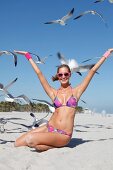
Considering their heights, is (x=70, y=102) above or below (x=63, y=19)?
below

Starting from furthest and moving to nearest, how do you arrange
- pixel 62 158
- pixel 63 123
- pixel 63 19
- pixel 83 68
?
1. pixel 63 19
2. pixel 83 68
3. pixel 63 123
4. pixel 62 158

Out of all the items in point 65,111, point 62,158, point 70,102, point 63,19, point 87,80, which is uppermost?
point 63,19

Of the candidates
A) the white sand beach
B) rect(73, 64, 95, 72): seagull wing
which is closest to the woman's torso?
the white sand beach

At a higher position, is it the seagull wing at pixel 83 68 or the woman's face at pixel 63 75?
the seagull wing at pixel 83 68

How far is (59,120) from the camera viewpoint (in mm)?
6781

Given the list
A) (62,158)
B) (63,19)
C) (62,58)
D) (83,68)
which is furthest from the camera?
(63,19)

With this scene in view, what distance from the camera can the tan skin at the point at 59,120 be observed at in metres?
6.61

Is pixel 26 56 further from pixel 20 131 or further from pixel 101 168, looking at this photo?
pixel 20 131

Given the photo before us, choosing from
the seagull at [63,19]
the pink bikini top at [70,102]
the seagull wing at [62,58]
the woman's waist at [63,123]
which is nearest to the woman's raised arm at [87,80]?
the pink bikini top at [70,102]

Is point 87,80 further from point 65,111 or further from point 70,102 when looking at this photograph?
point 65,111

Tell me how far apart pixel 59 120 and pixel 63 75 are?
2.32 ft

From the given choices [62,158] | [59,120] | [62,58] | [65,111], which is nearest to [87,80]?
[65,111]

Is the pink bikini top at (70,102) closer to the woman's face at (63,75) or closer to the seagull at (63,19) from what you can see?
the woman's face at (63,75)

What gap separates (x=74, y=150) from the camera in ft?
21.6
